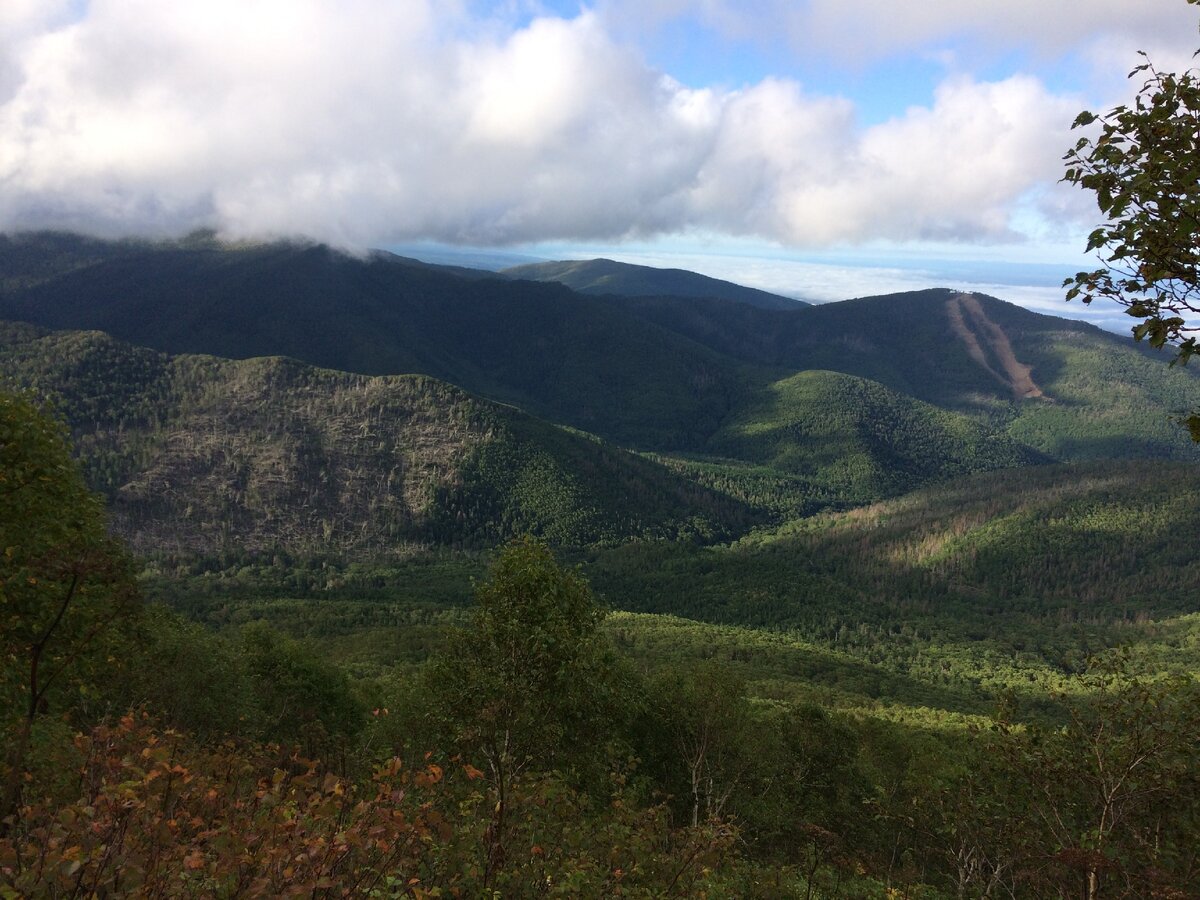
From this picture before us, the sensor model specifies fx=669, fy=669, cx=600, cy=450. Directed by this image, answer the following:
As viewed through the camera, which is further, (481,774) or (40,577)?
(40,577)

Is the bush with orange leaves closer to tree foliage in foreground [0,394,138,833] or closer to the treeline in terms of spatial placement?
the treeline

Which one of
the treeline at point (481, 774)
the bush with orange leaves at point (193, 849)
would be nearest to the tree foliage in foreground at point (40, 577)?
the treeline at point (481, 774)

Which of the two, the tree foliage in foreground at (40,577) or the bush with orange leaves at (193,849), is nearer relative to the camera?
the bush with orange leaves at (193,849)

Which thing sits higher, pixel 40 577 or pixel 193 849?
pixel 193 849

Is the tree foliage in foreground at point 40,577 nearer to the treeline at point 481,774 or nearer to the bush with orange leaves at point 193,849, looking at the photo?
the treeline at point 481,774

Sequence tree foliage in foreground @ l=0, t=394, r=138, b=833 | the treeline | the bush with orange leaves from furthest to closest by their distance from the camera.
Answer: tree foliage in foreground @ l=0, t=394, r=138, b=833
the treeline
the bush with orange leaves

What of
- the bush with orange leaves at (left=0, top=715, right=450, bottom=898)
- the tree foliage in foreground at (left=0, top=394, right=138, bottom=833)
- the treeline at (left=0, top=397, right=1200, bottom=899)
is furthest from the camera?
the tree foliage in foreground at (left=0, top=394, right=138, bottom=833)

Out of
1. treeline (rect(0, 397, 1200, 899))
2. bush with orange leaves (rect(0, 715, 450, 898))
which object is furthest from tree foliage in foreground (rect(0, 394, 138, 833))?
bush with orange leaves (rect(0, 715, 450, 898))

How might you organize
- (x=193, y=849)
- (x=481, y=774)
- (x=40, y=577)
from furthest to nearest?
(x=40, y=577), (x=481, y=774), (x=193, y=849)

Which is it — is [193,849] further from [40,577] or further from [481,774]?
[40,577]

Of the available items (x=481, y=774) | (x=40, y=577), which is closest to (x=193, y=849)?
(x=481, y=774)

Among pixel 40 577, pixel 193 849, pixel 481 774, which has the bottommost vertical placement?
pixel 40 577

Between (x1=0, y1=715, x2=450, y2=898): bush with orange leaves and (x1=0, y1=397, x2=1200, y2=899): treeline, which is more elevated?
(x1=0, y1=715, x2=450, y2=898): bush with orange leaves

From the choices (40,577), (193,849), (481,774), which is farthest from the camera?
(40,577)
